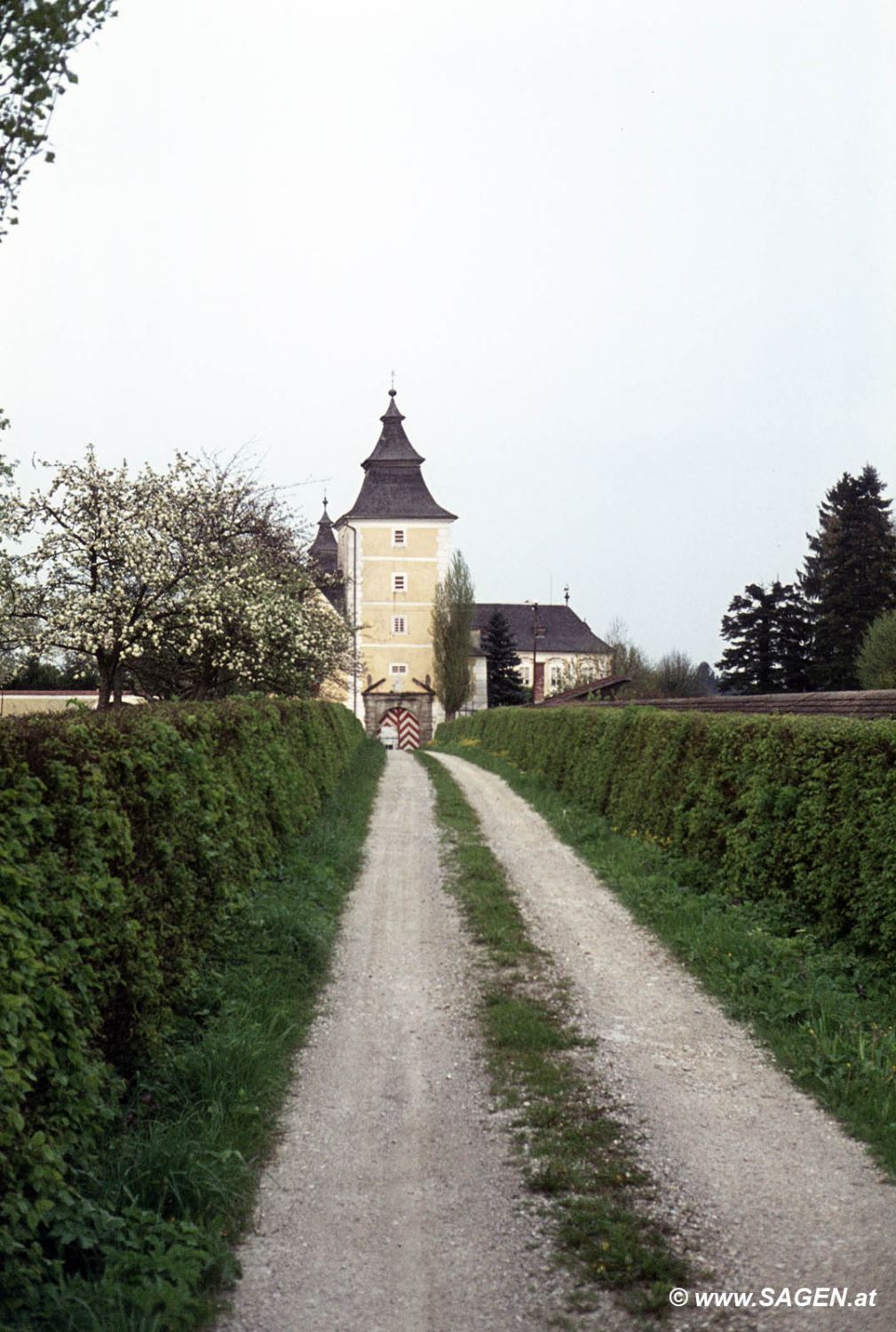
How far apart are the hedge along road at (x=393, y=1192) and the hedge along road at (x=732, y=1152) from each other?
2.34ft

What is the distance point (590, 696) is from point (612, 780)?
27.8 metres

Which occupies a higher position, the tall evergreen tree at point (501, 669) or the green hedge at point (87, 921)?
the tall evergreen tree at point (501, 669)

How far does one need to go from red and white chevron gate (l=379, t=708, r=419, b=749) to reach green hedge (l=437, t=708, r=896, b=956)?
176ft

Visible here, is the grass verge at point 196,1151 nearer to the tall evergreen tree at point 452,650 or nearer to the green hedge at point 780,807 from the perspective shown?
the green hedge at point 780,807

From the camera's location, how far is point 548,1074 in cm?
700

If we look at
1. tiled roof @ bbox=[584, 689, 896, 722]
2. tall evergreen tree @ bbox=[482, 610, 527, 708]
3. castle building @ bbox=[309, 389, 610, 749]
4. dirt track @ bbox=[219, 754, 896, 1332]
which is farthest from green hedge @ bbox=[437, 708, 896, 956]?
tall evergreen tree @ bbox=[482, 610, 527, 708]

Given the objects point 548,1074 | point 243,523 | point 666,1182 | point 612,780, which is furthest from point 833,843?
point 243,523

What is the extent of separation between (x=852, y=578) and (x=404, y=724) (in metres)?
29.6

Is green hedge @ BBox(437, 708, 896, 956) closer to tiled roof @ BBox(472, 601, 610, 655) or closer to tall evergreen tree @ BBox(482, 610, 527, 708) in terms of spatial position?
tall evergreen tree @ BBox(482, 610, 527, 708)

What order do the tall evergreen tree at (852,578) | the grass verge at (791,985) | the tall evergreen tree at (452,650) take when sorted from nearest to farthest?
the grass verge at (791,985) < the tall evergreen tree at (852,578) < the tall evergreen tree at (452,650)

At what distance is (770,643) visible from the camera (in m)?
56.9

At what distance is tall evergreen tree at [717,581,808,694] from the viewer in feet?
185

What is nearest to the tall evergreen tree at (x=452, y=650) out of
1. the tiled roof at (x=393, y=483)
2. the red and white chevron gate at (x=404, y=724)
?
the red and white chevron gate at (x=404, y=724)

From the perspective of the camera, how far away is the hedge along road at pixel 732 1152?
4.62 m
